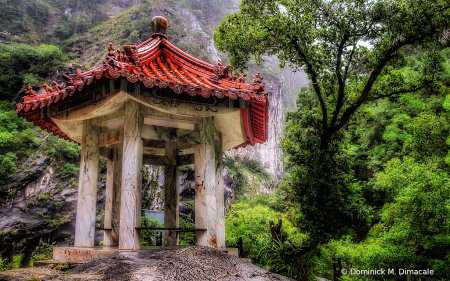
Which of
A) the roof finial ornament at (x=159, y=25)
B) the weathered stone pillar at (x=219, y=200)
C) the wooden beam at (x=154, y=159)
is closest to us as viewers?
the weathered stone pillar at (x=219, y=200)

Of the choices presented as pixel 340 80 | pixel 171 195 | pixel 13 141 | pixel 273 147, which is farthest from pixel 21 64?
pixel 273 147

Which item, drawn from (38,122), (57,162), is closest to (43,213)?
(57,162)

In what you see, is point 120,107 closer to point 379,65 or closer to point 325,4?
point 325,4

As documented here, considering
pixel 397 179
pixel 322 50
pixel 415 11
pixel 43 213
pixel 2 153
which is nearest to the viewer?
pixel 415 11

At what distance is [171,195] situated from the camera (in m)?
9.81

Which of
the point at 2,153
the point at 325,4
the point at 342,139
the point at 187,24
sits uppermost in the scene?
the point at 187,24

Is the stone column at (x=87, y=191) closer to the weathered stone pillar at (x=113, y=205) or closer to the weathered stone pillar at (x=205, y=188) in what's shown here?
the weathered stone pillar at (x=113, y=205)

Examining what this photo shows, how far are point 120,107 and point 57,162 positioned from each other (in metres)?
23.1

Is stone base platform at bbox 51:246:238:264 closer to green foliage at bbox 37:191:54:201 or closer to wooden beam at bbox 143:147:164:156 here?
wooden beam at bbox 143:147:164:156

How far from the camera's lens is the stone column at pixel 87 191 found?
285 inches

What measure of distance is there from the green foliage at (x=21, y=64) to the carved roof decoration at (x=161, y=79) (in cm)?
2760

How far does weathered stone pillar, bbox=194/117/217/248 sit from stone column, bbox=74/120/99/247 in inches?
95.6

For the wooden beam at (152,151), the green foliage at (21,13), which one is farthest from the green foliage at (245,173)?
the green foliage at (21,13)

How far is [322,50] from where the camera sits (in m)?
8.64
